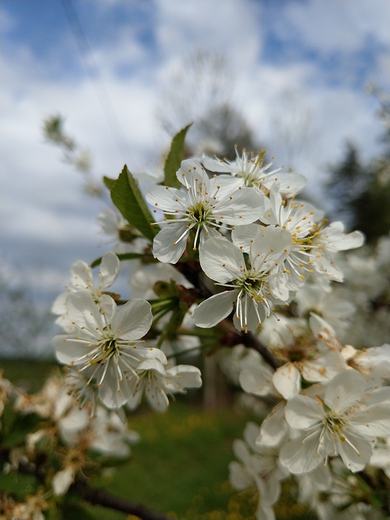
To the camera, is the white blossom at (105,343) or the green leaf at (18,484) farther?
the green leaf at (18,484)

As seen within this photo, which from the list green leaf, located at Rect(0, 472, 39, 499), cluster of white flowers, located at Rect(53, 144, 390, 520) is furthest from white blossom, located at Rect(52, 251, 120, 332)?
green leaf, located at Rect(0, 472, 39, 499)

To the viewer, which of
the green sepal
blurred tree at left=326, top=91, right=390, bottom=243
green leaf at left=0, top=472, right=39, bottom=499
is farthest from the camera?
blurred tree at left=326, top=91, right=390, bottom=243

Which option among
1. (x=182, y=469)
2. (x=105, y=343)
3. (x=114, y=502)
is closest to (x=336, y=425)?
(x=105, y=343)

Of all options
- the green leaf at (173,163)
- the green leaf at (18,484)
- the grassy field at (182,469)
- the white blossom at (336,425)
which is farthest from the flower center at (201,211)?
the grassy field at (182,469)

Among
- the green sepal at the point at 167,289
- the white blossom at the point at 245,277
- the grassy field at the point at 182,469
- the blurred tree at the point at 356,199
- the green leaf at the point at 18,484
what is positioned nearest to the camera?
the white blossom at the point at 245,277

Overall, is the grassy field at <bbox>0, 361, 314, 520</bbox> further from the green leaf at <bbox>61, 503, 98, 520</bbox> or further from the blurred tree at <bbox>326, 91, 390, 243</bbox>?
the blurred tree at <bbox>326, 91, 390, 243</bbox>

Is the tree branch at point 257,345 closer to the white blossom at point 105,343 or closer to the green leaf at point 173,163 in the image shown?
the white blossom at point 105,343

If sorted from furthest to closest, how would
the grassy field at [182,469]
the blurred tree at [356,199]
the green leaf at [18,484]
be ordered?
the blurred tree at [356,199] → the grassy field at [182,469] → the green leaf at [18,484]

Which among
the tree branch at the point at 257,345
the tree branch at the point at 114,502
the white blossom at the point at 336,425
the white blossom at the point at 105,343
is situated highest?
the white blossom at the point at 105,343
